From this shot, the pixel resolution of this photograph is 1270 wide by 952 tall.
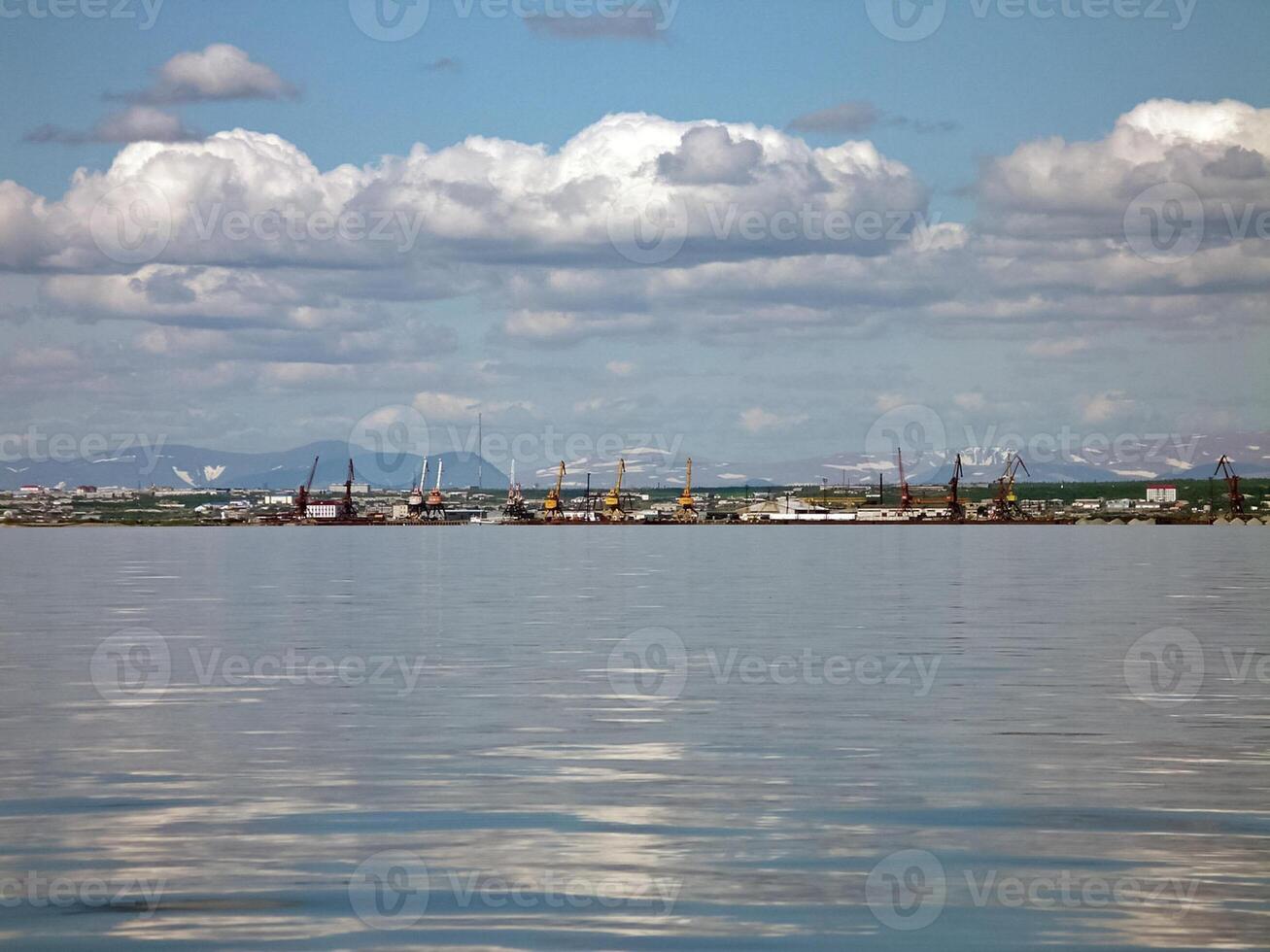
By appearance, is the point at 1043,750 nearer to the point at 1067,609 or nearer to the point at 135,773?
the point at 135,773

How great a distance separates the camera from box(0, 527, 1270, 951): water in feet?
60.8

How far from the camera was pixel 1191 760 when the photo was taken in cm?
2919

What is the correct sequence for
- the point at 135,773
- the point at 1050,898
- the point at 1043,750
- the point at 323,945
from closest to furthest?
the point at 323,945 → the point at 1050,898 → the point at 135,773 → the point at 1043,750

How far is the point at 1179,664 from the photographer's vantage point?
1799 inches

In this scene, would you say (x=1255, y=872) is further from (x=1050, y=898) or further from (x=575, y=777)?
(x=575, y=777)

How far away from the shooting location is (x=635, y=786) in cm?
2642

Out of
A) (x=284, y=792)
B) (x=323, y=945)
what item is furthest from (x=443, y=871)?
(x=284, y=792)

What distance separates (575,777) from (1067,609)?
47.9m

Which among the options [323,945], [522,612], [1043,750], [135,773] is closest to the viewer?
[323,945]

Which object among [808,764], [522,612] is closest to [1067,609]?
[522,612]

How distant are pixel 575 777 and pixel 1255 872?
11116 millimetres

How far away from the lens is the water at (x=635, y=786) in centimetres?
1853

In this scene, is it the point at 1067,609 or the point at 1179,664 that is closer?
the point at 1179,664

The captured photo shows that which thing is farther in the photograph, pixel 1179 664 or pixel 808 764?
pixel 1179 664
